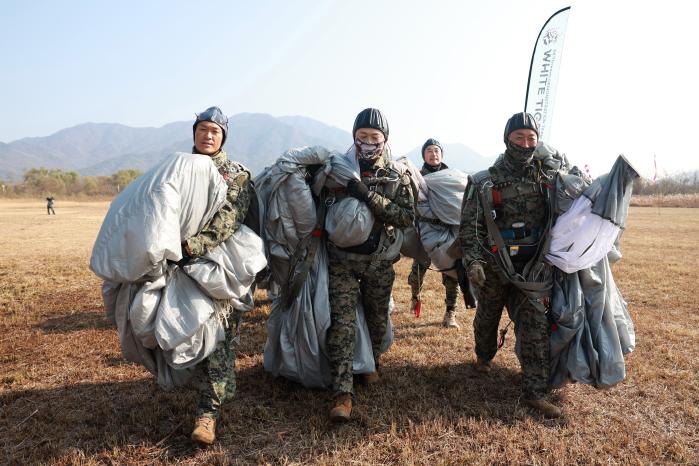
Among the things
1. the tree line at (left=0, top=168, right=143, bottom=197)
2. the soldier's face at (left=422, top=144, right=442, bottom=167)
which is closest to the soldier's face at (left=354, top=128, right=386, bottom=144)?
the soldier's face at (left=422, top=144, right=442, bottom=167)

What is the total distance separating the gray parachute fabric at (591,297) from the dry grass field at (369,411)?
0.35 meters

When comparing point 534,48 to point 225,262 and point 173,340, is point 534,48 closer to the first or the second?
point 225,262

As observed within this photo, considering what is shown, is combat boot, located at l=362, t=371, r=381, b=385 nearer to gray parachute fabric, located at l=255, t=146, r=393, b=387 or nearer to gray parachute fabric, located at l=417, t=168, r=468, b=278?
gray parachute fabric, located at l=255, t=146, r=393, b=387

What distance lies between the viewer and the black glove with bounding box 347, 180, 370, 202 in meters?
3.43

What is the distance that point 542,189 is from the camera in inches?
145

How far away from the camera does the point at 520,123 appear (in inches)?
141

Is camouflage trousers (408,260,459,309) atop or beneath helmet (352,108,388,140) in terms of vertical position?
beneath

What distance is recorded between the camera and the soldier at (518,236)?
3561 mm

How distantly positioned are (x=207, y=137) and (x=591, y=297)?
3.26m

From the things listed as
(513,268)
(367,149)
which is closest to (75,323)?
(367,149)

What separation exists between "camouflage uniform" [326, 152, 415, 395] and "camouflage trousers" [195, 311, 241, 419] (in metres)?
0.78

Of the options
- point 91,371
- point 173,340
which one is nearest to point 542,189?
point 173,340

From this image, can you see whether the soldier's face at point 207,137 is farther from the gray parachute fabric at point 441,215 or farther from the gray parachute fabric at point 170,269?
the gray parachute fabric at point 441,215

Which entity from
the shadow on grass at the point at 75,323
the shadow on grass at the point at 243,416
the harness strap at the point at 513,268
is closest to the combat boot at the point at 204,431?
the shadow on grass at the point at 243,416
